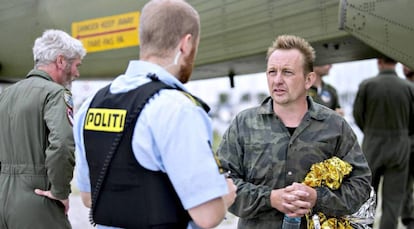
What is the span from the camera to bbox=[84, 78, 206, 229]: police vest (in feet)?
5.07

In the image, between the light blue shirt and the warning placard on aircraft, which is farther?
the warning placard on aircraft

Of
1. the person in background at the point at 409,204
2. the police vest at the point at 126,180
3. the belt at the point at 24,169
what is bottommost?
the person in background at the point at 409,204

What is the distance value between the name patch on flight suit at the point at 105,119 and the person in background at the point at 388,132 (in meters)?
4.34

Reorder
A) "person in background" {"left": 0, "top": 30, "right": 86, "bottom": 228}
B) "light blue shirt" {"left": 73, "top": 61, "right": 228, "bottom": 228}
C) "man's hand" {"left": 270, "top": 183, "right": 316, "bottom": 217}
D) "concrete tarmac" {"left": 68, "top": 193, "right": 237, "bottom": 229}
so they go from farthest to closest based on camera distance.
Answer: "concrete tarmac" {"left": 68, "top": 193, "right": 237, "bottom": 229}
"person in background" {"left": 0, "top": 30, "right": 86, "bottom": 228}
"man's hand" {"left": 270, "top": 183, "right": 316, "bottom": 217}
"light blue shirt" {"left": 73, "top": 61, "right": 228, "bottom": 228}

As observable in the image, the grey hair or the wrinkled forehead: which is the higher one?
the grey hair

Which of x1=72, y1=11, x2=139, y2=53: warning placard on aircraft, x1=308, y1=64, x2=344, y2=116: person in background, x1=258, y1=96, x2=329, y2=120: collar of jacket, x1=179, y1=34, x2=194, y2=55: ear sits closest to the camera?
x1=179, y1=34, x2=194, y2=55: ear

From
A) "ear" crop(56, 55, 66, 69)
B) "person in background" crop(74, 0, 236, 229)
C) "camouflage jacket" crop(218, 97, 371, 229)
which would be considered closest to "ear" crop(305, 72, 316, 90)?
"camouflage jacket" crop(218, 97, 371, 229)

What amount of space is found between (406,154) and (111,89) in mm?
4551

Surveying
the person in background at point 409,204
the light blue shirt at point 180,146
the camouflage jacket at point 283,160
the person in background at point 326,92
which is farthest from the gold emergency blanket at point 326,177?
the person in background at point 409,204

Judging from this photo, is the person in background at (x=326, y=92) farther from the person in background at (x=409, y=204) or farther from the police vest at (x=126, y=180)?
the police vest at (x=126, y=180)

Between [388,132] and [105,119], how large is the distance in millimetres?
4466

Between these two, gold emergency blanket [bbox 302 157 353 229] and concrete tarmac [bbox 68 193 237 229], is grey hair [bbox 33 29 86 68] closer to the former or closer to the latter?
gold emergency blanket [bbox 302 157 353 229]

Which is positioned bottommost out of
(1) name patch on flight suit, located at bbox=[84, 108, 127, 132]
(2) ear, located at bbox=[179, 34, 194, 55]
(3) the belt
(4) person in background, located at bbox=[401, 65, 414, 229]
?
(4) person in background, located at bbox=[401, 65, 414, 229]

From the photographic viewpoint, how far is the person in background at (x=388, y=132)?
5461 mm
